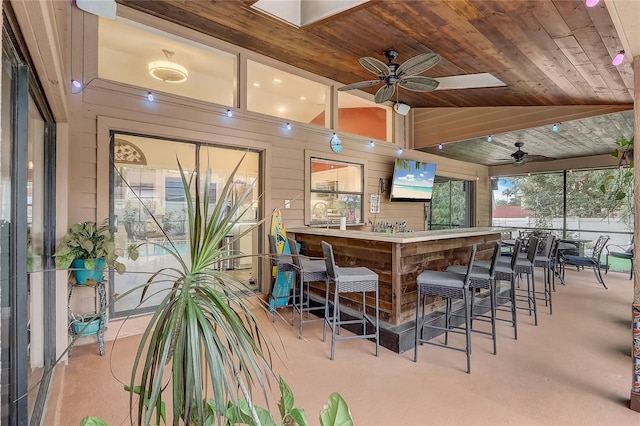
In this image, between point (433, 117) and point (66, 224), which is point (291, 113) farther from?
point (66, 224)

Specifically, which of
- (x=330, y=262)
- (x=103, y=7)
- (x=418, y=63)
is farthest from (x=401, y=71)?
(x=103, y=7)

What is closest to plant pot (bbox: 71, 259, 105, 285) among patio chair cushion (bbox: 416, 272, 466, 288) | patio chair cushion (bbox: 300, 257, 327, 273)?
patio chair cushion (bbox: 300, 257, 327, 273)

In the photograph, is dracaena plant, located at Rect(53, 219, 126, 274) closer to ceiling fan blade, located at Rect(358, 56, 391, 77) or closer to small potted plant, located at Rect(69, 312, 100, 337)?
small potted plant, located at Rect(69, 312, 100, 337)

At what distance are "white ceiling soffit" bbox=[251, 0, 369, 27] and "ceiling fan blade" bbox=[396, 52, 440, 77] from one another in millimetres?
803

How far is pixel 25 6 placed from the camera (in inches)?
49.7

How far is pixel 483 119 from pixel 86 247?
6.05 meters

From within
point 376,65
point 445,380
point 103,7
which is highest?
point 103,7

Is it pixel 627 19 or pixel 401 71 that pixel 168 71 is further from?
pixel 627 19

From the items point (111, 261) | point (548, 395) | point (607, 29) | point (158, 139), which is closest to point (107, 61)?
point (158, 139)

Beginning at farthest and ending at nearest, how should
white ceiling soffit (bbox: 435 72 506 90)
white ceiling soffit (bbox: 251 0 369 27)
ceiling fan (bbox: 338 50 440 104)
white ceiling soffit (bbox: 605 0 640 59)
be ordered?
white ceiling soffit (bbox: 435 72 506 90) < white ceiling soffit (bbox: 251 0 369 27) < ceiling fan (bbox: 338 50 440 104) < white ceiling soffit (bbox: 605 0 640 59)

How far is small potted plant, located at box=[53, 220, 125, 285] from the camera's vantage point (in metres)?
2.87

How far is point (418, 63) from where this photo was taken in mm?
3262

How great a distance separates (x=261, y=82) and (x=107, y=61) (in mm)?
2091

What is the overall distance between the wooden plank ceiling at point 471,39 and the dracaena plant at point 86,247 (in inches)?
96.4
